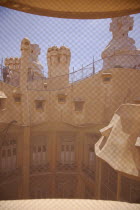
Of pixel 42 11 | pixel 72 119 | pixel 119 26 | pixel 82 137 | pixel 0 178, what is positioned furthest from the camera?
pixel 119 26

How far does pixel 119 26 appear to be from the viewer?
11.4 m

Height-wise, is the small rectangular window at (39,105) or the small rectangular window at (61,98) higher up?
the small rectangular window at (61,98)

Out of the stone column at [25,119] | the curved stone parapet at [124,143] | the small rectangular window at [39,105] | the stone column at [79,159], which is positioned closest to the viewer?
the curved stone parapet at [124,143]

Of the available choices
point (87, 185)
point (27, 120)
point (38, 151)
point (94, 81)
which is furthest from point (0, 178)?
point (94, 81)

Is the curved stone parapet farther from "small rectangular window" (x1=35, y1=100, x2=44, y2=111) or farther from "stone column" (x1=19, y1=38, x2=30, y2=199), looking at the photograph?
"stone column" (x1=19, y1=38, x2=30, y2=199)

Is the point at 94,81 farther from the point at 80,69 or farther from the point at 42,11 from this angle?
the point at 42,11

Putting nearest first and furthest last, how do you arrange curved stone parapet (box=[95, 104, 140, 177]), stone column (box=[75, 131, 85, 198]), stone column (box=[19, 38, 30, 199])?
1. curved stone parapet (box=[95, 104, 140, 177])
2. stone column (box=[19, 38, 30, 199])
3. stone column (box=[75, 131, 85, 198])

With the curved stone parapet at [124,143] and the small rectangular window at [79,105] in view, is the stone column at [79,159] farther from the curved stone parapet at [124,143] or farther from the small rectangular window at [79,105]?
the curved stone parapet at [124,143]

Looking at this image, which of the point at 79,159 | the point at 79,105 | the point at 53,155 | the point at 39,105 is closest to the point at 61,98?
the point at 79,105

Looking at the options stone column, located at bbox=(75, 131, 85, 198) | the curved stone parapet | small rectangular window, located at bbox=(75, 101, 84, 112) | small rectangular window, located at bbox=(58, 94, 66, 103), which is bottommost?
stone column, located at bbox=(75, 131, 85, 198)

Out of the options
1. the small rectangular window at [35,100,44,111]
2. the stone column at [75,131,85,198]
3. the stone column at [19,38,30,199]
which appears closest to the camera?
the stone column at [19,38,30,199]

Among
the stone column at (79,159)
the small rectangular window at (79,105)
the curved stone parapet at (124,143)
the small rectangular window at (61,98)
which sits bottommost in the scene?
the stone column at (79,159)

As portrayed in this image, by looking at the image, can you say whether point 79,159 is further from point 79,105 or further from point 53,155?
point 79,105

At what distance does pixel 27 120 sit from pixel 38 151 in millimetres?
2312
